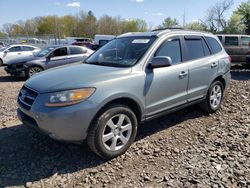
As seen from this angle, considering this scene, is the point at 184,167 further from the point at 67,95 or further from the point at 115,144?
the point at 67,95

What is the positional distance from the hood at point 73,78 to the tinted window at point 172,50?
80 cm

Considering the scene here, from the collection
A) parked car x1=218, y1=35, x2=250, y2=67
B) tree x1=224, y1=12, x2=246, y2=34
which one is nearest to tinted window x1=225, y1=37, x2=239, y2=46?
parked car x1=218, y1=35, x2=250, y2=67

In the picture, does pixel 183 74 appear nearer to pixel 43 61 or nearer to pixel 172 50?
pixel 172 50

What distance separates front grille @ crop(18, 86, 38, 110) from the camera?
3550 mm

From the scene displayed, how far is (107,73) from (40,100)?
96cm

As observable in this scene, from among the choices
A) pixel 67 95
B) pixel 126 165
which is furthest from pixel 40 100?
pixel 126 165

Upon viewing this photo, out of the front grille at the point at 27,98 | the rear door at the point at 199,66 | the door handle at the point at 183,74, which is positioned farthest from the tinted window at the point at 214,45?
the front grille at the point at 27,98

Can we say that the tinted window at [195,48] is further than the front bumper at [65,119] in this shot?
Yes

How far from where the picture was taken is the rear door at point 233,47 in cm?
1252

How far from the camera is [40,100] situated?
338 cm

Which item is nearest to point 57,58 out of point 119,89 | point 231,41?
point 119,89

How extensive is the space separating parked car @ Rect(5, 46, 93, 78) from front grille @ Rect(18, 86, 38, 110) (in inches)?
281

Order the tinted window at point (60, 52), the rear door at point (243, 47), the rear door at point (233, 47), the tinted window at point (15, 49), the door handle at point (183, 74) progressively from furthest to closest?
the tinted window at point (15, 49)
the rear door at point (233, 47)
the rear door at point (243, 47)
the tinted window at point (60, 52)
the door handle at point (183, 74)

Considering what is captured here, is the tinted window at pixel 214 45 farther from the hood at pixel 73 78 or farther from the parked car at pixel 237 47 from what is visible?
the parked car at pixel 237 47
